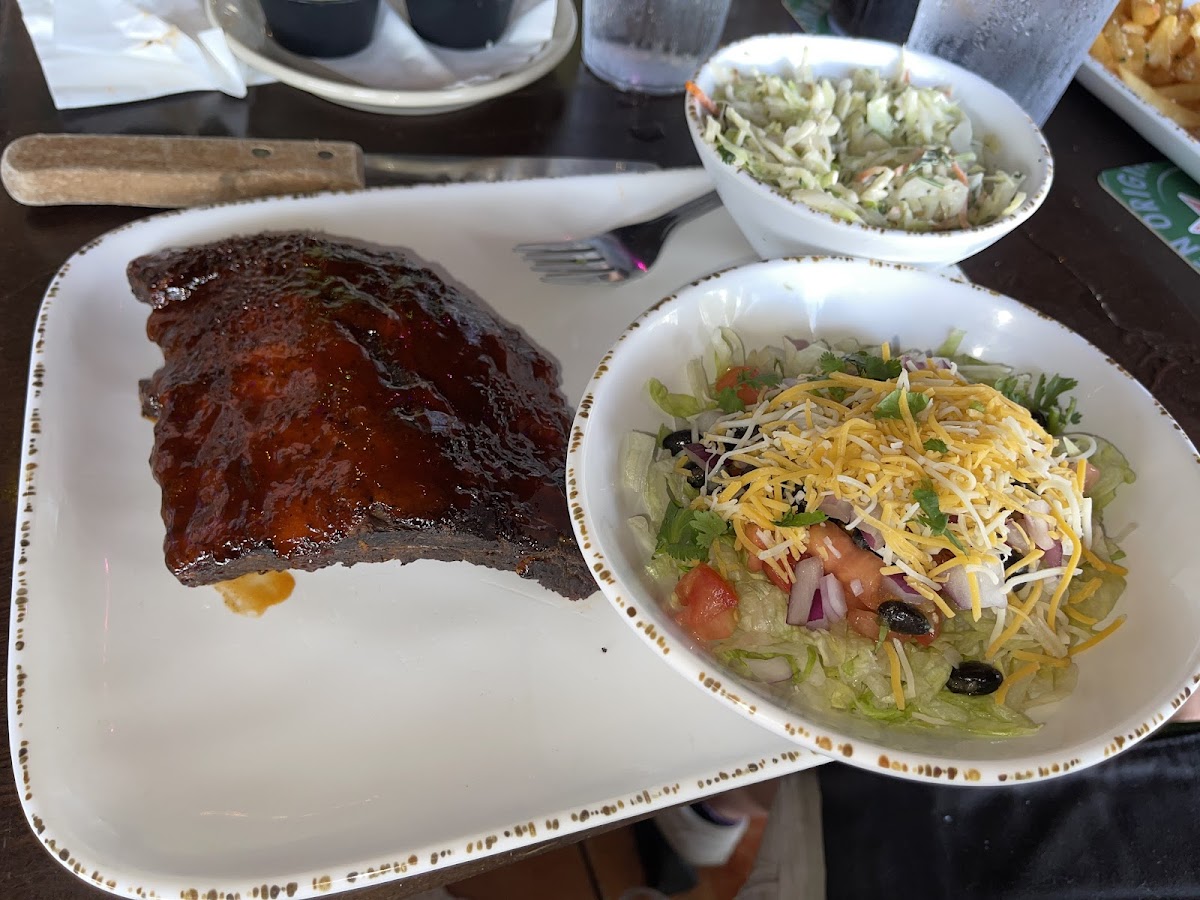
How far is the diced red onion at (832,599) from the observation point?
5.60 feet

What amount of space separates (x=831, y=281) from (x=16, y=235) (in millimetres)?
2410

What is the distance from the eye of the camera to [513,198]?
8.58ft

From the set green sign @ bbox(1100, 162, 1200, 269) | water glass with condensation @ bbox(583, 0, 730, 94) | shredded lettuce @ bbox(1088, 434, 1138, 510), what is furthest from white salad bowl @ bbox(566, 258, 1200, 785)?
water glass with condensation @ bbox(583, 0, 730, 94)

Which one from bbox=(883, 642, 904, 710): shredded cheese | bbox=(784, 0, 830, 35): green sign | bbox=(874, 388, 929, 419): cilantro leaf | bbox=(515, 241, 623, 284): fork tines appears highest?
bbox=(784, 0, 830, 35): green sign

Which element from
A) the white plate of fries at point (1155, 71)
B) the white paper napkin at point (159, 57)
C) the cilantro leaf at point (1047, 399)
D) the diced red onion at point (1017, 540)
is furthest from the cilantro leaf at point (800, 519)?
the white plate of fries at point (1155, 71)

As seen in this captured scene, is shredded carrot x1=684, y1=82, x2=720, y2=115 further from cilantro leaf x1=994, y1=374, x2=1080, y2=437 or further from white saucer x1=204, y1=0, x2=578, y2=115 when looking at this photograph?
cilantro leaf x1=994, y1=374, x2=1080, y2=437

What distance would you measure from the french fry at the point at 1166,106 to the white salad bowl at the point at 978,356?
1835 mm

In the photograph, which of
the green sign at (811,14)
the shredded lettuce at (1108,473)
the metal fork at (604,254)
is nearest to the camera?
the shredded lettuce at (1108,473)

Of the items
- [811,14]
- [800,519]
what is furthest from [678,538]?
[811,14]

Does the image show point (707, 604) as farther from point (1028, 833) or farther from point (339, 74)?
point (339, 74)

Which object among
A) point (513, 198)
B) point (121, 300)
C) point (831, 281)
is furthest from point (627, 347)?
point (121, 300)

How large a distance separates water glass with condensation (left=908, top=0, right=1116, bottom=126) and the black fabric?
2.44 meters

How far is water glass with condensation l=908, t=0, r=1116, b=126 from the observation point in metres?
2.98

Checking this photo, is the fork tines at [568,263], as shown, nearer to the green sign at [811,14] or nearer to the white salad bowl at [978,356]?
the white salad bowl at [978,356]
